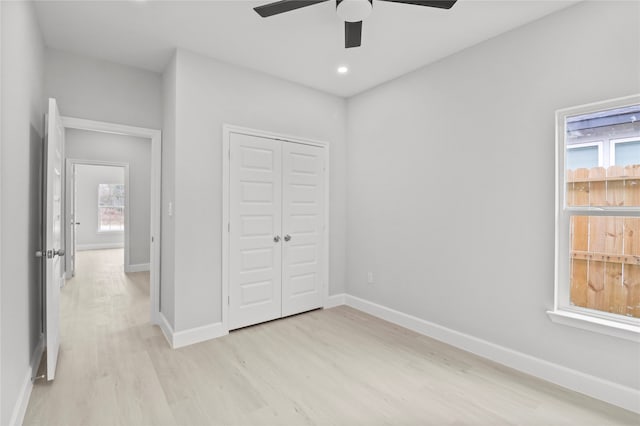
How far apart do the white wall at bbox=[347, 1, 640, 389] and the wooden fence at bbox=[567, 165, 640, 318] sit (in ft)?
0.58

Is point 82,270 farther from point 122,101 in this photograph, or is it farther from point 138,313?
point 122,101

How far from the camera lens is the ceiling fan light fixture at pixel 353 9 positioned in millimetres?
2062

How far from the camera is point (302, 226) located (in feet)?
12.8

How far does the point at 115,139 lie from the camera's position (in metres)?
6.32

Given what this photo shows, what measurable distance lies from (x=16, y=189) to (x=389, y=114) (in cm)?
331

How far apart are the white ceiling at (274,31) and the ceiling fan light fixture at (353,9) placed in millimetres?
233

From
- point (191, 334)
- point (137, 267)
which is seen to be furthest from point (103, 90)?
point (137, 267)

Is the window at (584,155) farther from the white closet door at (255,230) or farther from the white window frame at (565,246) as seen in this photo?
the white closet door at (255,230)

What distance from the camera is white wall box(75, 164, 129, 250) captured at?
9.27 metres

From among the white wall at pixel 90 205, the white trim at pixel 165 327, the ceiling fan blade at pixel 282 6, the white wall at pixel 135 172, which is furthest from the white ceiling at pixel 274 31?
the white wall at pixel 90 205

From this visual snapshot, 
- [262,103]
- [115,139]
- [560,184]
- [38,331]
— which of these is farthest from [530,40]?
[115,139]

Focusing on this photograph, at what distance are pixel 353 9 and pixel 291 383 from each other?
2.66 m

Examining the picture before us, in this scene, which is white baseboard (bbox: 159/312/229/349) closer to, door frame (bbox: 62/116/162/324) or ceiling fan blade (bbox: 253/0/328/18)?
door frame (bbox: 62/116/162/324)

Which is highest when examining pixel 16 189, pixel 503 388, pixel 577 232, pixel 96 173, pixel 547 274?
pixel 96 173
